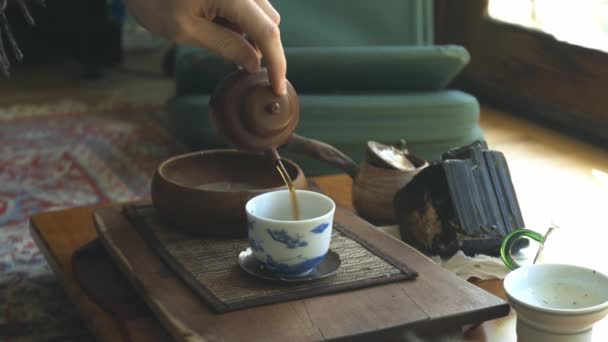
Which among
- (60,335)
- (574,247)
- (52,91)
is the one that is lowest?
(52,91)

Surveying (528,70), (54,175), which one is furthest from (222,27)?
(528,70)

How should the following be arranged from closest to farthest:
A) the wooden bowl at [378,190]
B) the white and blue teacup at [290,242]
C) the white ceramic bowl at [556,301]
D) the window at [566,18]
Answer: the white ceramic bowl at [556,301] → the white and blue teacup at [290,242] → the wooden bowl at [378,190] → the window at [566,18]

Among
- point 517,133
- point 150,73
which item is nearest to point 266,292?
point 517,133

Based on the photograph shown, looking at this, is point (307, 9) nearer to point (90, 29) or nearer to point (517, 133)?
point (517, 133)

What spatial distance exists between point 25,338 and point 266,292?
0.56 metres

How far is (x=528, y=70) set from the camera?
2.92 m

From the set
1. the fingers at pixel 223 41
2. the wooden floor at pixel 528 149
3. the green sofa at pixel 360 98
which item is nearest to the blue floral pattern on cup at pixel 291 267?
the fingers at pixel 223 41

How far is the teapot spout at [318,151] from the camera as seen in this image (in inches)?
50.3

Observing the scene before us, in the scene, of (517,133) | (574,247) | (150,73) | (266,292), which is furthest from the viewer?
(150,73)

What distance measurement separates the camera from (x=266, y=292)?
37.0 inches

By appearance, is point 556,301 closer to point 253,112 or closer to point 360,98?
point 253,112

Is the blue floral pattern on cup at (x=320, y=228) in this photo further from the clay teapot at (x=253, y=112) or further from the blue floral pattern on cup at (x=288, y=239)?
the clay teapot at (x=253, y=112)

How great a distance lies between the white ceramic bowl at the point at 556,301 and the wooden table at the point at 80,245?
0.05 metres

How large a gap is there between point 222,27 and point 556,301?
512 mm
